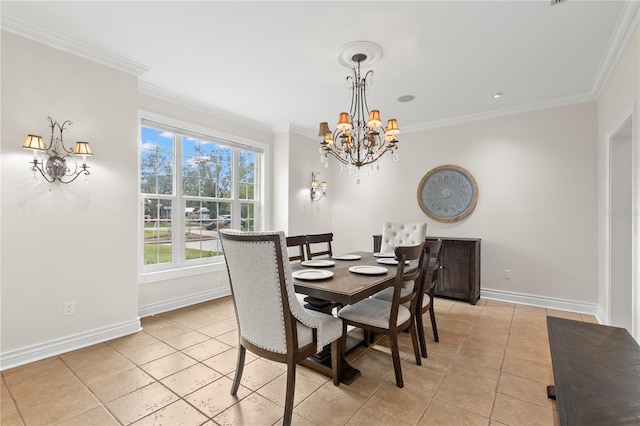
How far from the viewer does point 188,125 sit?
391 cm

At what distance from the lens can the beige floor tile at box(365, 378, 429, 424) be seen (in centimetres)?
181

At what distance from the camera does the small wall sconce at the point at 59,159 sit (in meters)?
2.49

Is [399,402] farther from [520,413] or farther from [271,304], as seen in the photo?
[271,304]

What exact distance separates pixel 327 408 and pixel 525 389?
1405mm

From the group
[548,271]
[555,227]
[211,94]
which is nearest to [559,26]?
[555,227]

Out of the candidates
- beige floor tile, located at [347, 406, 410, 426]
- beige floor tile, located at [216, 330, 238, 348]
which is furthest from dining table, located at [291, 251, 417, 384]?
beige floor tile, located at [216, 330, 238, 348]

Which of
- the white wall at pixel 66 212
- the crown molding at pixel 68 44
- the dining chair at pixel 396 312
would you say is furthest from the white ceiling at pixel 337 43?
the dining chair at pixel 396 312

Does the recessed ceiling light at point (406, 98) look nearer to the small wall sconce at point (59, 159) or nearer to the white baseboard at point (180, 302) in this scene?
the small wall sconce at point (59, 159)

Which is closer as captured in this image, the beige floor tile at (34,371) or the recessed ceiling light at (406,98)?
the beige floor tile at (34,371)

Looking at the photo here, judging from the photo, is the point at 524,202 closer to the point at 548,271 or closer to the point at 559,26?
the point at 548,271

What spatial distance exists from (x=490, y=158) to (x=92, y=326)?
5167mm

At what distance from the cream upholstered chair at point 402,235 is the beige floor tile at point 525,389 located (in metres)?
1.83

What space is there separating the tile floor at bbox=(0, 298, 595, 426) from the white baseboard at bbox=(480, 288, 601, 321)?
45.7 inches

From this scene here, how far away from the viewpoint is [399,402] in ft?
6.32
